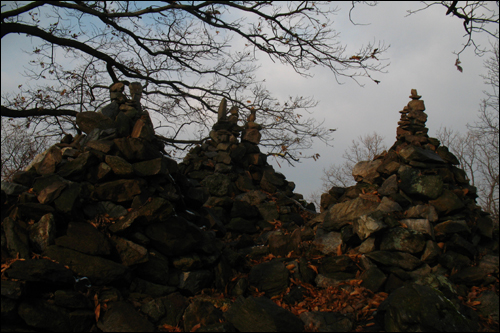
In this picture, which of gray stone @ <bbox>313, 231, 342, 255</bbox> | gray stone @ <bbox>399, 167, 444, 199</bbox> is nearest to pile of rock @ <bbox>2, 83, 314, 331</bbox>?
gray stone @ <bbox>313, 231, 342, 255</bbox>

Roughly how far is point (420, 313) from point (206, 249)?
9.82 ft

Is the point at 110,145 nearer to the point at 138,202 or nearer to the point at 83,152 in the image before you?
the point at 83,152

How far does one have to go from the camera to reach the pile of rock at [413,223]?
5566mm

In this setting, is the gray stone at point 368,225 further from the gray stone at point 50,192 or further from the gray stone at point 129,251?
the gray stone at point 50,192

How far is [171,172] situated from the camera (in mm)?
5980

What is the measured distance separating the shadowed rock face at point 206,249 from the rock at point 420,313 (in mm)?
16

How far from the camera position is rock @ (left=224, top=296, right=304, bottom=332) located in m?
3.69

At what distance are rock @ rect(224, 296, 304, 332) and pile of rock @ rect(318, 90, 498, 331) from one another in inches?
50.7

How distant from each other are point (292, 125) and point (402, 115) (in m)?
4.47

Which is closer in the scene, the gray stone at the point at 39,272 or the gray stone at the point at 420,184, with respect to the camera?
the gray stone at the point at 39,272

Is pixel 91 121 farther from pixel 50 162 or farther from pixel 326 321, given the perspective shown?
pixel 326 321

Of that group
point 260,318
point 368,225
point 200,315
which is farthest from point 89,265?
point 368,225

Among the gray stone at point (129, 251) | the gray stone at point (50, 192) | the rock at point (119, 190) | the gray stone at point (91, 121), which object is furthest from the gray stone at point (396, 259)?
the gray stone at point (91, 121)

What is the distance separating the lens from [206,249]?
5363mm
